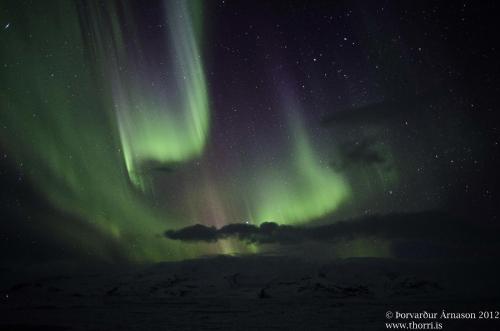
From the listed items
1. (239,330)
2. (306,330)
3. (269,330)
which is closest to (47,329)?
(239,330)

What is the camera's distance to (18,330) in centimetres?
7044

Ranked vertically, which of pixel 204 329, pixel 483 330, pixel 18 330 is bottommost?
pixel 483 330

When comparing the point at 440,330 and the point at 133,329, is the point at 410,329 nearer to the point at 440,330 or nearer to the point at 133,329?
the point at 440,330

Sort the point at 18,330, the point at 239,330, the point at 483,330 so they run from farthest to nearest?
the point at 239,330 → the point at 18,330 → the point at 483,330

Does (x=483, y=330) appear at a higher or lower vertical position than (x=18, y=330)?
lower

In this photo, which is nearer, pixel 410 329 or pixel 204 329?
pixel 410 329

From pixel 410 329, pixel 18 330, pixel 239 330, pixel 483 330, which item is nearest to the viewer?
pixel 410 329

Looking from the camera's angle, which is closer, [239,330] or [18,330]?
[18,330]

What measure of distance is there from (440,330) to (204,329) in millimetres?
48343

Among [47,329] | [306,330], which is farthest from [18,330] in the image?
[306,330]

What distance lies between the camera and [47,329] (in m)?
74.2

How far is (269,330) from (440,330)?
34.4 m

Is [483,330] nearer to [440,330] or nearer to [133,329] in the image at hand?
[440,330]

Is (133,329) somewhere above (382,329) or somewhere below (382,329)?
above
